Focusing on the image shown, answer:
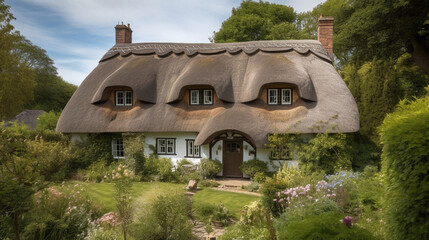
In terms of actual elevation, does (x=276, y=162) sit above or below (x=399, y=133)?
below

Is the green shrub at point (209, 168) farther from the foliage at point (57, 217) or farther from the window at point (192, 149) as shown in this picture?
the foliage at point (57, 217)

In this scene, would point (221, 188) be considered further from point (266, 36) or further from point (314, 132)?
point (266, 36)

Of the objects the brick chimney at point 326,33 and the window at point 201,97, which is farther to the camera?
the brick chimney at point 326,33

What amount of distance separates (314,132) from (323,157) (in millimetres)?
1299

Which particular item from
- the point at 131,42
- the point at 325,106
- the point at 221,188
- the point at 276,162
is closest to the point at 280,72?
the point at 325,106

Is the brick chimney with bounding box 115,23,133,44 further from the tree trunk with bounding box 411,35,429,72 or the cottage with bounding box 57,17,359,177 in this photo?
the tree trunk with bounding box 411,35,429,72

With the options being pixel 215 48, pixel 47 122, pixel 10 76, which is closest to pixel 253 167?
pixel 215 48

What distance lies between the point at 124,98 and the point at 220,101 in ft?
19.6

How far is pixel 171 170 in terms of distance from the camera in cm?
1370

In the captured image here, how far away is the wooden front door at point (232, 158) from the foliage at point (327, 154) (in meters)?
3.32

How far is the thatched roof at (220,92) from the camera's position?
12914 millimetres

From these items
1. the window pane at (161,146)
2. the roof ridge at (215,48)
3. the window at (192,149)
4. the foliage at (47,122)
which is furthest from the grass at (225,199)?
the foliage at (47,122)

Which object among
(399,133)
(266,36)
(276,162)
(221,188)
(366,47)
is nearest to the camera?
(399,133)

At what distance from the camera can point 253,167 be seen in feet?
43.2
